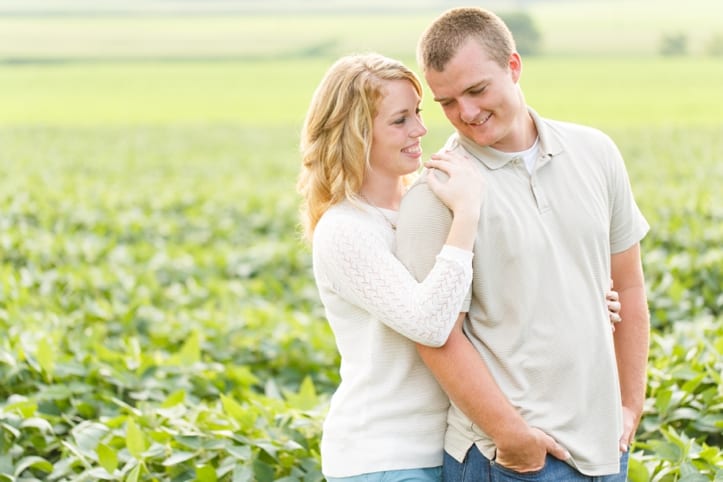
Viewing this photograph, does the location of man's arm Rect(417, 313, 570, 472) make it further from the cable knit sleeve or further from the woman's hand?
the woman's hand

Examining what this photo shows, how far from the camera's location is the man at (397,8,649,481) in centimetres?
273

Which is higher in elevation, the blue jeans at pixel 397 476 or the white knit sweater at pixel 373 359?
the white knit sweater at pixel 373 359

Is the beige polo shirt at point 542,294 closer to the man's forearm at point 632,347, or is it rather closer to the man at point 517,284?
the man at point 517,284

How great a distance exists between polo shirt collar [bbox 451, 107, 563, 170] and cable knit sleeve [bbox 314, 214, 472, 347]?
0.34 meters

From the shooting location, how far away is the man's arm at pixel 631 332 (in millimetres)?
3111

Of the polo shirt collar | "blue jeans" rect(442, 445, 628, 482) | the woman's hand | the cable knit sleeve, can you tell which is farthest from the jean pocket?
the polo shirt collar

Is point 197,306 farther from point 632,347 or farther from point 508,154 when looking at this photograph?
point 508,154

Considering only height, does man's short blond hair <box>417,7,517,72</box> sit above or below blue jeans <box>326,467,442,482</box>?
above

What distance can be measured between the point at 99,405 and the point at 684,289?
13.9 ft

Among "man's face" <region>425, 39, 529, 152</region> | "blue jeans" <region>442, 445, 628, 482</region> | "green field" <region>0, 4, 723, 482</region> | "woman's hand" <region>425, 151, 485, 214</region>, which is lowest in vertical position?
"green field" <region>0, 4, 723, 482</region>

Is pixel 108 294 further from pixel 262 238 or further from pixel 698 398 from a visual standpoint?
pixel 698 398

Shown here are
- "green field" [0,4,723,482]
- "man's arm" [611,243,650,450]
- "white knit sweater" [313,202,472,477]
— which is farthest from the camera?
"green field" [0,4,723,482]

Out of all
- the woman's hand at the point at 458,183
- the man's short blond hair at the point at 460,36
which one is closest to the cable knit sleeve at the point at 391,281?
the woman's hand at the point at 458,183

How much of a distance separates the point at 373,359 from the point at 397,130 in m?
0.67
